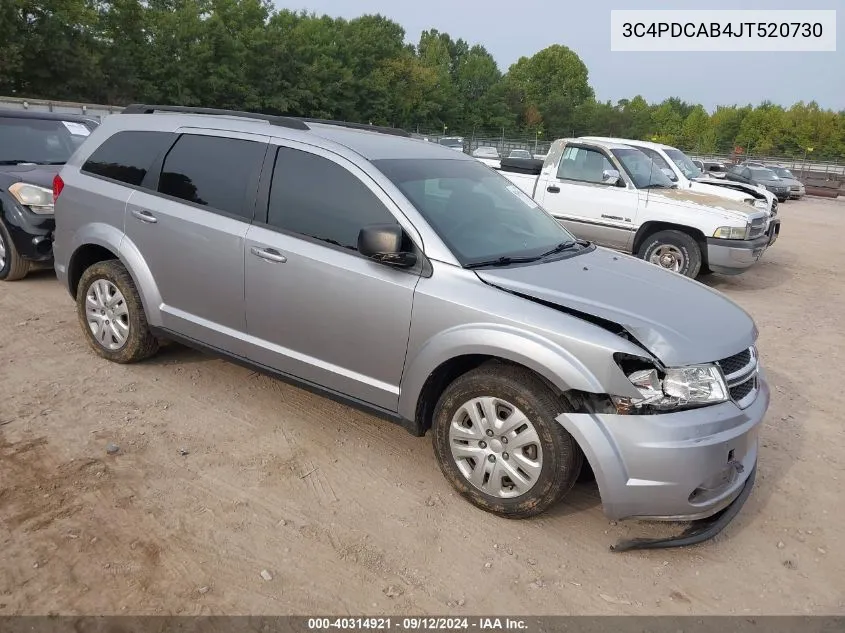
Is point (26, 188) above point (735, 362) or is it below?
above

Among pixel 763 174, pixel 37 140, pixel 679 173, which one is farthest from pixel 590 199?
pixel 763 174

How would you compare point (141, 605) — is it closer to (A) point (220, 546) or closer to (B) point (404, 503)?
(A) point (220, 546)

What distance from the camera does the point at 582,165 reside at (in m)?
9.43

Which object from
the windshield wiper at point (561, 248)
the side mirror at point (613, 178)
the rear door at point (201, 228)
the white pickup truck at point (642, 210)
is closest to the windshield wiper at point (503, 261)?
the windshield wiper at point (561, 248)

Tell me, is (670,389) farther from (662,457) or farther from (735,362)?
(735,362)

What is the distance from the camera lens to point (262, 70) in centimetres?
5078

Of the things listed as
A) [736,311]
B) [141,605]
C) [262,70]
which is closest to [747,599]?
[736,311]

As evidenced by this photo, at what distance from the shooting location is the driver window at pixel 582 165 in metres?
9.30

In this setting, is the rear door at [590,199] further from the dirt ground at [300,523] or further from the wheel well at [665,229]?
the dirt ground at [300,523]

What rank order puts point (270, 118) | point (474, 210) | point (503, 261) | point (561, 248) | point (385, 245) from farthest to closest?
point (270, 118) < point (561, 248) < point (474, 210) < point (503, 261) < point (385, 245)

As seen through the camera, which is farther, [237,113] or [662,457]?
[237,113]

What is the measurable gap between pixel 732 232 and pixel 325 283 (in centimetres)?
691

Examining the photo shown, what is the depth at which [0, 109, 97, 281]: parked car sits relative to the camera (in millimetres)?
6465

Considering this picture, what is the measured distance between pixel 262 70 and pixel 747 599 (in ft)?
178
